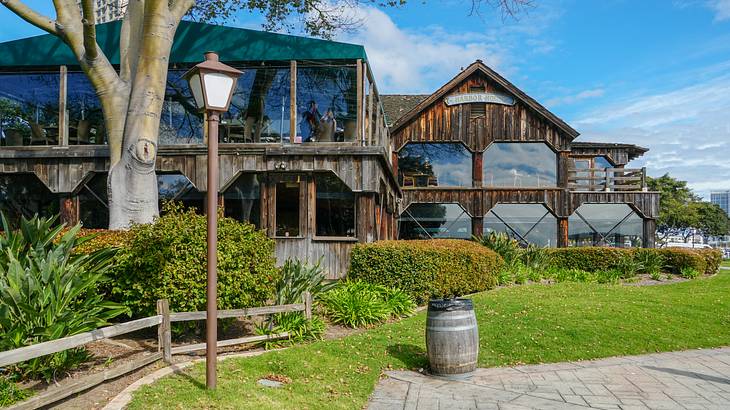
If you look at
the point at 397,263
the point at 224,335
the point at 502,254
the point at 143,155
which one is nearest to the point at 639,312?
the point at 397,263

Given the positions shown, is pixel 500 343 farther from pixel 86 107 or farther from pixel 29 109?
pixel 29 109

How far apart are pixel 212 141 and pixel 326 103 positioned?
29.7ft

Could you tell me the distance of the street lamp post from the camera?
225 inches

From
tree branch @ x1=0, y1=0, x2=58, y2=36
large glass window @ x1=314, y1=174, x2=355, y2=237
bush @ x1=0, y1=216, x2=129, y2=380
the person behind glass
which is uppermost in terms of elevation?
tree branch @ x1=0, y1=0, x2=58, y2=36

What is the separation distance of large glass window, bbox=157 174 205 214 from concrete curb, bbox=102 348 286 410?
833cm

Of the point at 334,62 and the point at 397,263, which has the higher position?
the point at 334,62

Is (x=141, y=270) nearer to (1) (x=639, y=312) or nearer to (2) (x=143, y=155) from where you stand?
(2) (x=143, y=155)

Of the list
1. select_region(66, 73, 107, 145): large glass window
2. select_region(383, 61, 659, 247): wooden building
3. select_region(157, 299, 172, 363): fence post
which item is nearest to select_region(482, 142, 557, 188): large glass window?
select_region(383, 61, 659, 247): wooden building

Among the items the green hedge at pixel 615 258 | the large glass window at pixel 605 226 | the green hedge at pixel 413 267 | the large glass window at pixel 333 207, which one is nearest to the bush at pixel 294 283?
the green hedge at pixel 413 267

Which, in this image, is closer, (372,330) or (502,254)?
(372,330)

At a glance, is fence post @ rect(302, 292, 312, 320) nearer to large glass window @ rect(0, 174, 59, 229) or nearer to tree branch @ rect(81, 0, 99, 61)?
tree branch @ rect(81, 0, 99, 61)

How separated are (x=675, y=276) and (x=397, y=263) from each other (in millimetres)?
12847

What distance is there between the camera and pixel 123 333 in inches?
249

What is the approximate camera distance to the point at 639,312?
435 inches
